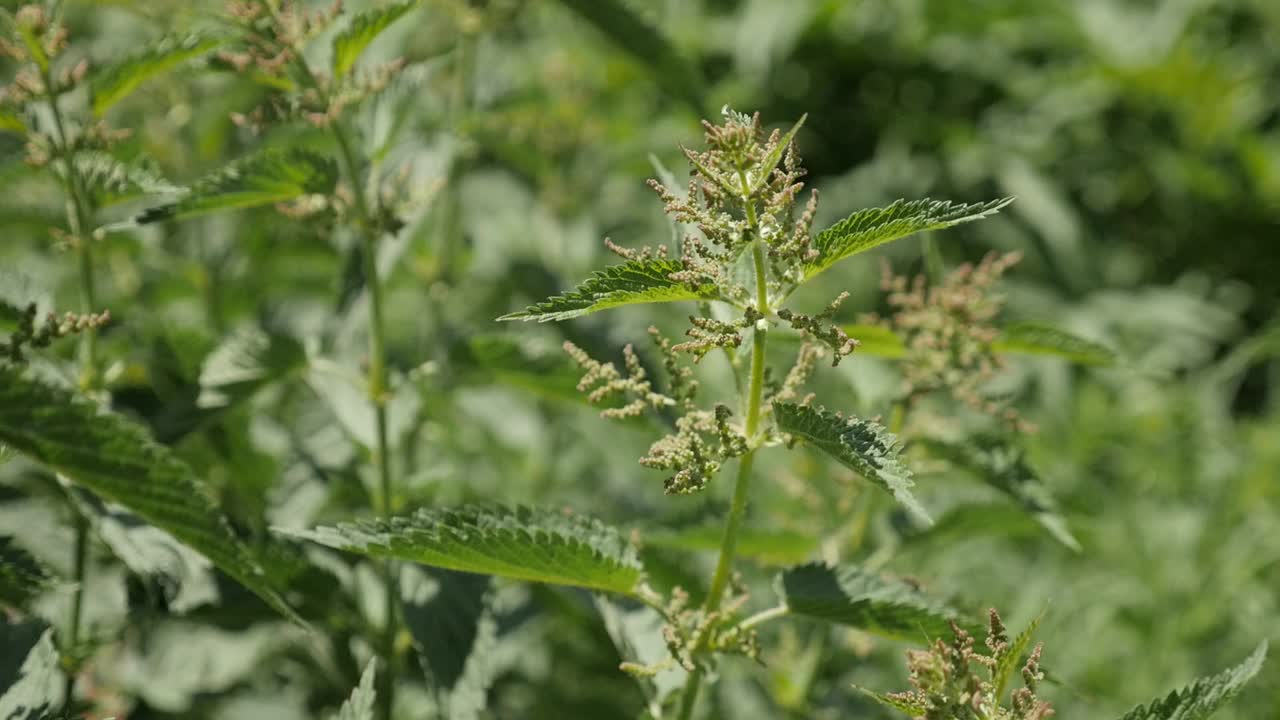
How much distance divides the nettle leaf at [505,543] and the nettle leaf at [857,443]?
275 mm

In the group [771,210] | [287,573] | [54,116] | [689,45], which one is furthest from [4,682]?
[689,45]

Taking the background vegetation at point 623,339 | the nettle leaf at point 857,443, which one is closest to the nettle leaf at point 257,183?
the background vegetation at point 623,339

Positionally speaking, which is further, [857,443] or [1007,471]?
[1007,471]

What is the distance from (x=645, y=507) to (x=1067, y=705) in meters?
0.96

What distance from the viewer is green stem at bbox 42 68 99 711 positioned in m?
1.60

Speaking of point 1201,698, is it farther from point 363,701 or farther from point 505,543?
point 363,701

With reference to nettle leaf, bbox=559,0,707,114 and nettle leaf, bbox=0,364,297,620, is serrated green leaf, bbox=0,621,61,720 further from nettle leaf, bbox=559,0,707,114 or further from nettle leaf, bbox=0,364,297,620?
nettle leaf, bbox=559,0,707,114

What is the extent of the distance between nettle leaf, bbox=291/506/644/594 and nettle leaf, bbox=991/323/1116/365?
65 centimetres

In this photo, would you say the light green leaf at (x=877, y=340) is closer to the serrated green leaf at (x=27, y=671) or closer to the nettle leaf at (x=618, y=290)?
the nettle leaf at (x=618, y=290)

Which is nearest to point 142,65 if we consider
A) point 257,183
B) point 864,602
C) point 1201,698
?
point 257,183

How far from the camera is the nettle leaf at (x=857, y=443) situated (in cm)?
112

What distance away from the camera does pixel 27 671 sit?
1.45 meters

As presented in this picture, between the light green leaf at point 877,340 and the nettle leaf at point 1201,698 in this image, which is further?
the light green leaf at point 877,340

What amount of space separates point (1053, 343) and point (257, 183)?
111 centimetres
